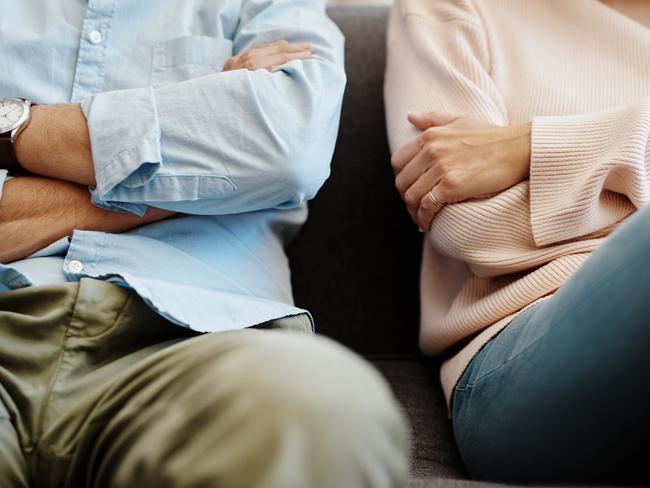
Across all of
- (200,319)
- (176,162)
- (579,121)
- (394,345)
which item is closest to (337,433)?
(200,319)

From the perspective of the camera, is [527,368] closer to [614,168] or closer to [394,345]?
[614,168]

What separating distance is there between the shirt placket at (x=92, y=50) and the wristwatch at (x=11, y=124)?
79mm

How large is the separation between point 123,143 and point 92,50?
0.65 feet

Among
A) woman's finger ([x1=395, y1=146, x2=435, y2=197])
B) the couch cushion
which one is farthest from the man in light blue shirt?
the couch cushion

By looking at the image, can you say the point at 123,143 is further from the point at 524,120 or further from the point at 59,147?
the point at 524,120

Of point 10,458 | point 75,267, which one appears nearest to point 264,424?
point 10,458

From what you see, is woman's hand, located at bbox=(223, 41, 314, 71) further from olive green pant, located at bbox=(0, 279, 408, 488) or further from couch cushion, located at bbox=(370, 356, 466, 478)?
couch cushion, located at bbox=(370, 356, 466, 478)

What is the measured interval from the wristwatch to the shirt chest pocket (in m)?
0.17

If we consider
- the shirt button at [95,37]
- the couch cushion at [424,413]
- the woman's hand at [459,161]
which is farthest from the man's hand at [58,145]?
the couch cushion at [424,413]

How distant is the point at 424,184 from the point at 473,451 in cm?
34

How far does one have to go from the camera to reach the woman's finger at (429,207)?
940mm

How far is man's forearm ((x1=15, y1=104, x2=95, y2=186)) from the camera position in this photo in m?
0.87

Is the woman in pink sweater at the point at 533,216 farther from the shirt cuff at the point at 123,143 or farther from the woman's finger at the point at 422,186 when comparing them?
the shirt cuff at the point at 123,143

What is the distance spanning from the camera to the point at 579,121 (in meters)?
0.92
